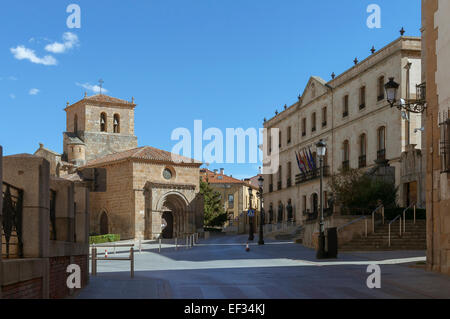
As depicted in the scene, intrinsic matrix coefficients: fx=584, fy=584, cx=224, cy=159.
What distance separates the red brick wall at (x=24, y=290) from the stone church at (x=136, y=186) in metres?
40.6

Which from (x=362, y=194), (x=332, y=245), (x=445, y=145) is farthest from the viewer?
(x=362, y=194)

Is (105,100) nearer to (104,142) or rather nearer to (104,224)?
(104,142)

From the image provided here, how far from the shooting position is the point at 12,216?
8.23 metres

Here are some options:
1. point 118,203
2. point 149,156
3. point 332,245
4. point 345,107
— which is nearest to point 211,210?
point 118,203

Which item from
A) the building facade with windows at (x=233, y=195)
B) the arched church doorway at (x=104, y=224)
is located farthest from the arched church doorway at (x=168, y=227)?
the building facade with windows at (x=233, y=195)

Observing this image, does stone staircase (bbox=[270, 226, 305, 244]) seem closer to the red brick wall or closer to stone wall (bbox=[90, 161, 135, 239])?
stone wall (bbox=[90, 161, 135, 239])

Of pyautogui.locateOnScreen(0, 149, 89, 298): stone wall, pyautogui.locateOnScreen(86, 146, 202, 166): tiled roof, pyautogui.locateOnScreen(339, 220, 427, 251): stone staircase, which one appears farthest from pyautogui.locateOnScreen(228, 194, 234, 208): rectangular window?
pyautogui.locateOnScreen(0, 149, 89, 298): stone wall

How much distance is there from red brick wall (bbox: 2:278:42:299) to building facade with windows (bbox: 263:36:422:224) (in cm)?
2602

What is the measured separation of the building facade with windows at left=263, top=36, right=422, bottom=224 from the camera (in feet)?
120

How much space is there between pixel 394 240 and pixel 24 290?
20.0 m

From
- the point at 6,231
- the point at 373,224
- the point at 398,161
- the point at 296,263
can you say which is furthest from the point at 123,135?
the point at 6,231

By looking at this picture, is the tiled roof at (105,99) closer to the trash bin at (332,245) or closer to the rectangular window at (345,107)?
the rectangular window at (345,107)

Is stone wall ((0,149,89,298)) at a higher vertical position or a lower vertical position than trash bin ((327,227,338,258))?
higher

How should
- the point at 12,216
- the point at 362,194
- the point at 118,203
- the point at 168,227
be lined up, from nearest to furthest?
the point at 12,216
the point at 362,194
the point at 118,203
the point at 168,227
